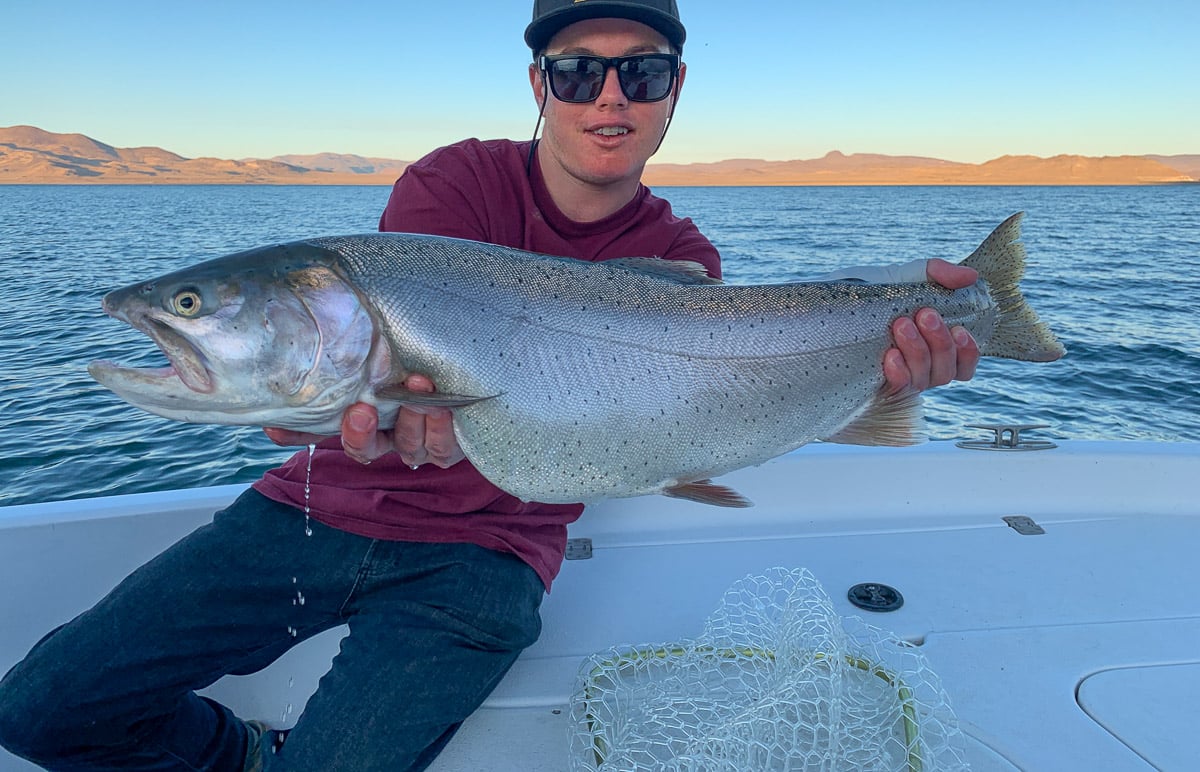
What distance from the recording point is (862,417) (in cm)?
314

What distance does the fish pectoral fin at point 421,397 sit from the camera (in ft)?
8.36

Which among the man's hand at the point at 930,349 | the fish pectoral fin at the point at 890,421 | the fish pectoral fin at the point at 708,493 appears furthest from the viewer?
the fish pectoral fin at the point at 890,421

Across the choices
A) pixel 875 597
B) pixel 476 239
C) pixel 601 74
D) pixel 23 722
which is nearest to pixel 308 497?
pixel 23 722

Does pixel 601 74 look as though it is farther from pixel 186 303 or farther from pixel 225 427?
pixel 225 427

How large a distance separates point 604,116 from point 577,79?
205 millimetres

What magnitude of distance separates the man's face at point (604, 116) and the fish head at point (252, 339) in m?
1.32

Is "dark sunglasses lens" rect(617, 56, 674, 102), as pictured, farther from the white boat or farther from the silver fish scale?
the white boat

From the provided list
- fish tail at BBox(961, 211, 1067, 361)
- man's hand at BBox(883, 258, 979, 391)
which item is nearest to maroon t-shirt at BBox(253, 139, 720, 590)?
man's hand at BBox(883, 258, 979, 391)

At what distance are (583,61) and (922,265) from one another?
5.50 ft

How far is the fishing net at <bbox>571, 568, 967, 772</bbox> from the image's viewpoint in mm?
2490

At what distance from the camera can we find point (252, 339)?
2428mm

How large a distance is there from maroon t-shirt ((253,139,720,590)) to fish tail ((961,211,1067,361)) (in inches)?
46.1

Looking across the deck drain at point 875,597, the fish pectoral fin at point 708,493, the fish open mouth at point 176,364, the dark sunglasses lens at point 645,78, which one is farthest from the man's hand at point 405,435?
the deck drain at point 875,597

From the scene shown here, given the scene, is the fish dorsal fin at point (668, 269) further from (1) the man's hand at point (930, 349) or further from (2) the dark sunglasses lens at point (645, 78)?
(2) the dark sunglasses lens at point (645, 78)
